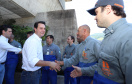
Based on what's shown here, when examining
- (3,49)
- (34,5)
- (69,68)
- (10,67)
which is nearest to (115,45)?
(3,49)

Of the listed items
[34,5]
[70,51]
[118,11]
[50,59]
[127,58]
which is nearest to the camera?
[127,58]

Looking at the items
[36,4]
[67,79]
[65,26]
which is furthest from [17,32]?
[67,79]

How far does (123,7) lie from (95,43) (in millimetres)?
1170

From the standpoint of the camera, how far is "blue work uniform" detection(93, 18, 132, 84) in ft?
2.61

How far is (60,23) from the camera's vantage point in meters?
6.73

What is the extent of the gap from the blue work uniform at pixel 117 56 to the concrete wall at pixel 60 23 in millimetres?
5104

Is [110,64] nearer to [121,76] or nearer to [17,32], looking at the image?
[121,76]

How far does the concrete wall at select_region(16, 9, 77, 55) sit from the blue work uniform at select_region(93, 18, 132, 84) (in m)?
5.10

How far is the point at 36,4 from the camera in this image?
24.6 feet

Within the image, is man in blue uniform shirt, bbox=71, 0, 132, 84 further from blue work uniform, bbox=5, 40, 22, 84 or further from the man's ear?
blue work uniform, bbox=5, 40, 22, 84

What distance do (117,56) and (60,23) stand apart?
610cm

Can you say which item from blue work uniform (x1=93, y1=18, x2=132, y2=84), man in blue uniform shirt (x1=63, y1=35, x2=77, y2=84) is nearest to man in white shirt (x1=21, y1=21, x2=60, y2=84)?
blue work uniform (x1=93, y1=18, x2=132, y2=84)

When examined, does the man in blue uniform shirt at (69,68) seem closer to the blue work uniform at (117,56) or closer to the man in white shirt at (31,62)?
the man in white shirt at (31,62)

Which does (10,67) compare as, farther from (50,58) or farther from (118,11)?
(118,11)
